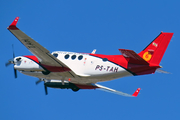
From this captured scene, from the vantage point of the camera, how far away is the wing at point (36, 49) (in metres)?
33.2

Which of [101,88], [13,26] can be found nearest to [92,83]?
[101,88]

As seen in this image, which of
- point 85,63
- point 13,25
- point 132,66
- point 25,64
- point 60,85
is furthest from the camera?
point 60,85

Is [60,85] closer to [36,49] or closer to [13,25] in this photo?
[36,49]

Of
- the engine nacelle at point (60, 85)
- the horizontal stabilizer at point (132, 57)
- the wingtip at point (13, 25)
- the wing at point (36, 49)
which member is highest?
the wingtip at point (13, 25)

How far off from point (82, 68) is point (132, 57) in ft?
20.0

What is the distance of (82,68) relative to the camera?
39.3 metres

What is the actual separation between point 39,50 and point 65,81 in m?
8.19

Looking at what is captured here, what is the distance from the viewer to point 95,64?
3884 centimetres

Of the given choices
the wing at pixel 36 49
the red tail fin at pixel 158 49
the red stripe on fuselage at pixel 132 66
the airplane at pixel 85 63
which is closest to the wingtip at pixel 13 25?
the wing at pixel 36 49

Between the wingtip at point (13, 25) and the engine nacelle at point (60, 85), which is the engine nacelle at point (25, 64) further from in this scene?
the wingtip at point (13, 25)

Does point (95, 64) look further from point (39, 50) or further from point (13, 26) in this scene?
point (13, 26)

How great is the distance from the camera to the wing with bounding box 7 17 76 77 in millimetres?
33250

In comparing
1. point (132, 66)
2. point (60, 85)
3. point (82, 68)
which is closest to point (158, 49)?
point (132, 66)

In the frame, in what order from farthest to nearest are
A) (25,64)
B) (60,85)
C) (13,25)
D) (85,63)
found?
1. (60,85)
2. (25,64)
3. (85,63)
4. (13,25)
